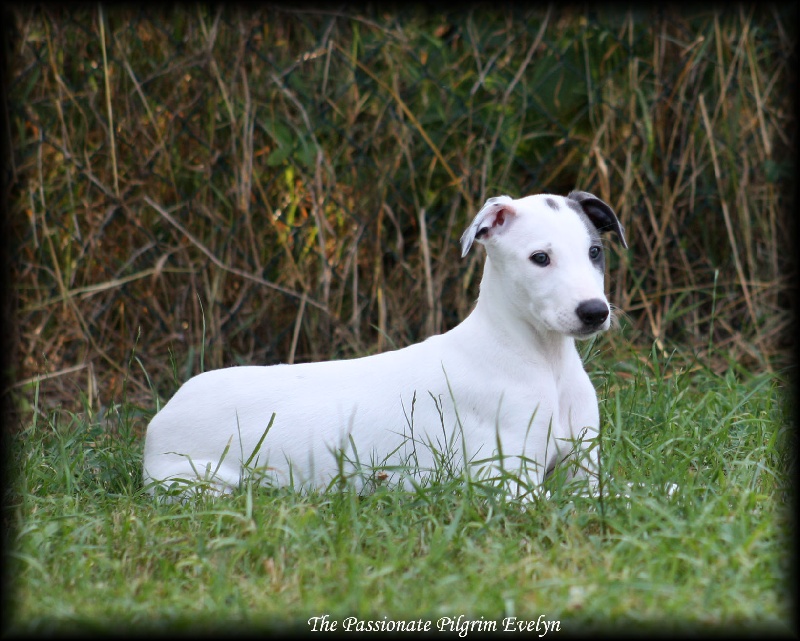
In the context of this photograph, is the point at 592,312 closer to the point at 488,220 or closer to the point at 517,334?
the point at 517,334

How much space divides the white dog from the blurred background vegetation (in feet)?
6.56

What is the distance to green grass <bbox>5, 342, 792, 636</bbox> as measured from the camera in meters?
2.44

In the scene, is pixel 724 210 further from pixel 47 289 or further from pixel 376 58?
pixel 47 289

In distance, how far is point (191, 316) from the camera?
5.81 metres

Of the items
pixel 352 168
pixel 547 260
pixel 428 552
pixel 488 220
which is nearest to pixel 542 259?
pixel 547 260

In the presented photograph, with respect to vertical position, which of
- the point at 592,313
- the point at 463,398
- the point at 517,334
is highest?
the point at 592,313

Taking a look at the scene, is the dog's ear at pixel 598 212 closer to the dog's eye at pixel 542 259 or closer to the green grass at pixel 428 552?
the dog's eye at pixel 542 259

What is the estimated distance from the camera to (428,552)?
2.79 meters

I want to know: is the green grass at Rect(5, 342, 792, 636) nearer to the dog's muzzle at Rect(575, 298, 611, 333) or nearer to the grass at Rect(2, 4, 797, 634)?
the dog's muzzle at Rect(575, 298, 611, 333)

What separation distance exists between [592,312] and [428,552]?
980 mm

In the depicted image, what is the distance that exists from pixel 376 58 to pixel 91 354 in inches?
99.3

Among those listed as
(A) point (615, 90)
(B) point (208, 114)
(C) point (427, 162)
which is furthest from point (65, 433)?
(A) point (615, 90)

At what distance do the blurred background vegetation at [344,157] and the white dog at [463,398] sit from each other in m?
2.00

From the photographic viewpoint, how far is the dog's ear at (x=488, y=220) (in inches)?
133
